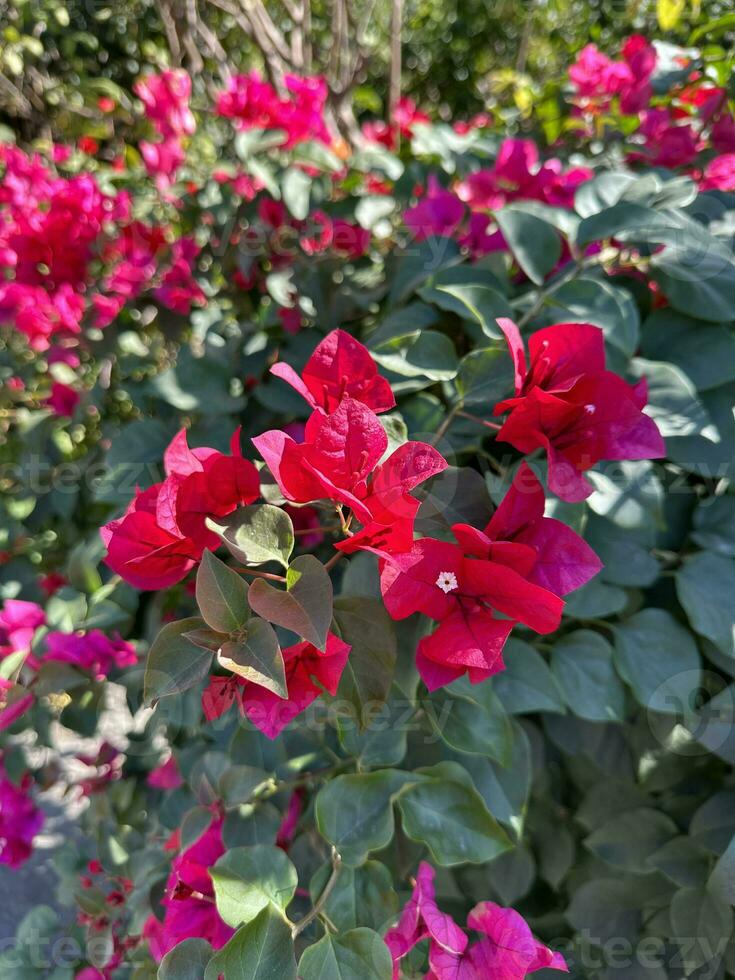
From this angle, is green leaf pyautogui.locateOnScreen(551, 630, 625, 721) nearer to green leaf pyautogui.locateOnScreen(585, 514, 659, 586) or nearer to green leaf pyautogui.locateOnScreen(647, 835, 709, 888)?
green leaf pyautogui.locateOnScreen(585, 514, 659, 586)

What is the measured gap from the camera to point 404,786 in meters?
0.51

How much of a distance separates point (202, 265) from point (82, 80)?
1.29 m

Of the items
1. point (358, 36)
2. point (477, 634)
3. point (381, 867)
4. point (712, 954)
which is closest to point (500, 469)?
point (477, 634)

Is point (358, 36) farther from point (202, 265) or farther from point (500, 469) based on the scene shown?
point (500, 469)

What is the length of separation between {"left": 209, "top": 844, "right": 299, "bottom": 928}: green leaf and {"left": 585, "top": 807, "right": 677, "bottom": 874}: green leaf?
350mm

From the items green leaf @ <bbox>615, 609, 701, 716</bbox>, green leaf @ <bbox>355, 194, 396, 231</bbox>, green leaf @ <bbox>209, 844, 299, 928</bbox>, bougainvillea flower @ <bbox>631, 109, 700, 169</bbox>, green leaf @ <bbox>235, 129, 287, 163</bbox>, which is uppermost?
green leaf @ <bbox>235, 129, 287, 163</bbox>

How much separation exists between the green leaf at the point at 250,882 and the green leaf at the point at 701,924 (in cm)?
36

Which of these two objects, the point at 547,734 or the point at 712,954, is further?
the point at 547,734

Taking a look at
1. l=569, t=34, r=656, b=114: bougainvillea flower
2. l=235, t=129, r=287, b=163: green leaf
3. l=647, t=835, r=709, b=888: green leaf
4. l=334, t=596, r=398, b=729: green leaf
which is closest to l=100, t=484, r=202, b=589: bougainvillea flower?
l=334, t=596, r=398, b=729: green leaf

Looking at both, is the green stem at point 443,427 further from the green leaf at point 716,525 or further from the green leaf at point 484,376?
the green leaf at point 716,525

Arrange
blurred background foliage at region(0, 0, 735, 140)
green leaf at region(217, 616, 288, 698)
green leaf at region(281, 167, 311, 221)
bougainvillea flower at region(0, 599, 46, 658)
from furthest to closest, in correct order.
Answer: blurred background foliage at region(0, 0, 735, 140), green leaf at region(281, 167, 311, 221), bougainvillea flower at region(0, 599, 46, 658), green leaf at region(217, 616, 288, 698)

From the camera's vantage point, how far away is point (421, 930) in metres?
0.47

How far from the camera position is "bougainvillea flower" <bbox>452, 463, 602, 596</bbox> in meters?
0.40

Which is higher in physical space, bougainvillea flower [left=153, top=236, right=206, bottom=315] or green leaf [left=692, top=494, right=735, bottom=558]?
bougainvillea flower [left=153, top=236, right=206, bottom=315]
